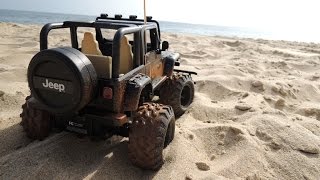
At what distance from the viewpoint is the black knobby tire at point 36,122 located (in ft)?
13.0

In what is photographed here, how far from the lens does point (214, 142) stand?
445 cm

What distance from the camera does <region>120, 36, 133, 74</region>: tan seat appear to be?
13.7ft

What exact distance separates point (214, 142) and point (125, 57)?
5.23 feet

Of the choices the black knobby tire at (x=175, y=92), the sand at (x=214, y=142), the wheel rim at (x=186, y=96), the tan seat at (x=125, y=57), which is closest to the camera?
the sand at (x=214, y=142)

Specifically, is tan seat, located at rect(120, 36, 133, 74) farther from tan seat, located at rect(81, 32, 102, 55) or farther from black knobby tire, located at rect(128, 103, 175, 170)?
black knobby tire, located at rect(128, 103, 175, 170)

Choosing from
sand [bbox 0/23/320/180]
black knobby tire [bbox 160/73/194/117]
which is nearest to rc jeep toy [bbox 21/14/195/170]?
sand [bbox 0/23/320/180]

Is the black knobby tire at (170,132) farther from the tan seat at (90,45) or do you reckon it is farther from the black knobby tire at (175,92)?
the tan seat at (90,45)

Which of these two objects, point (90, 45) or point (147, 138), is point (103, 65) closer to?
point (90, 45)

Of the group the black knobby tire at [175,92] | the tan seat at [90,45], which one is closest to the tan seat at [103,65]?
the tan seat at [90,45]

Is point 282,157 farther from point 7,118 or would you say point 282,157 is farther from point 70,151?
point 7,118

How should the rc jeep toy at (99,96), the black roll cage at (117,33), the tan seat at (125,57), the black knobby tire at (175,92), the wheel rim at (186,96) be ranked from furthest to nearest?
the wheel rim at (186,96), the black knobby tire at (175,92), the tan seat at (125,57), the black roll cage at (117,33), the rc jeep toy at (99,96)

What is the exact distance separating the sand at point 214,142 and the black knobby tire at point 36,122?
0.11 m

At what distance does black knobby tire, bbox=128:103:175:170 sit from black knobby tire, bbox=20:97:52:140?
1.14 metres

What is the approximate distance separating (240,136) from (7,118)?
332cm
